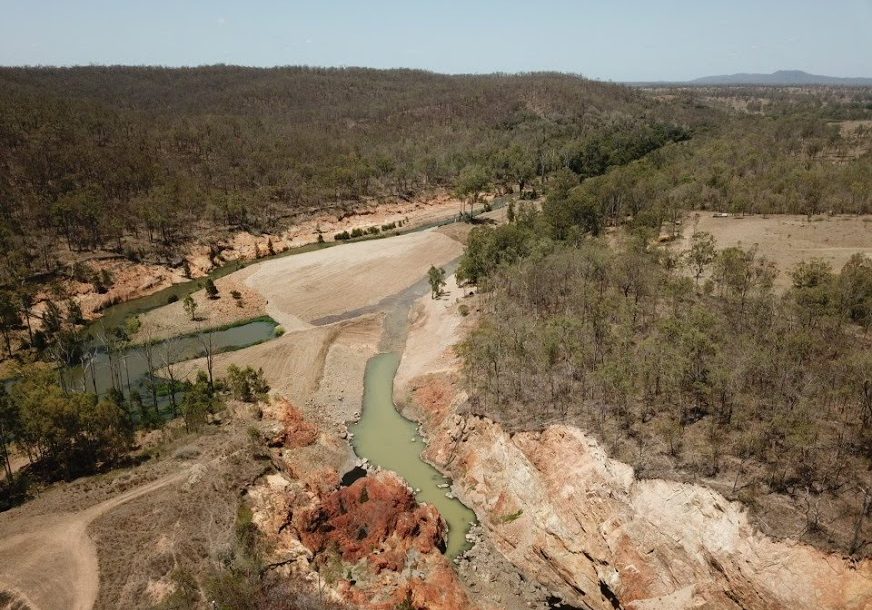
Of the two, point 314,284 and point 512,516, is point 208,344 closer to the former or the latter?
point 314,284

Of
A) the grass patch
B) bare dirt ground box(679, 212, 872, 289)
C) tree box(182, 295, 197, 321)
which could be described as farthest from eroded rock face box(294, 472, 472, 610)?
bare dirt ground box(679, 212, 872, 289)

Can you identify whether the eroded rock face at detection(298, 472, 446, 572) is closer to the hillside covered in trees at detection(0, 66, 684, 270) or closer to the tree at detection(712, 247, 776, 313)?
the tree at detection(712, 247, 776, 313)

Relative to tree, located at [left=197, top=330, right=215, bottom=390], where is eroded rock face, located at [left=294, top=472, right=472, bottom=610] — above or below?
below

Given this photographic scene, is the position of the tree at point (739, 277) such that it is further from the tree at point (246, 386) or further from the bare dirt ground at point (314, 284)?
the bare dirt ground at point (314, 284)

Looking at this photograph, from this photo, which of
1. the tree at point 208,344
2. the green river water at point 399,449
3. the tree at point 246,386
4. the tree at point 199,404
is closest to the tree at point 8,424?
the tree at point 199,404

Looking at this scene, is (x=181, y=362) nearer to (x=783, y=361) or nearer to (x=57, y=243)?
(x=57, y=243)
